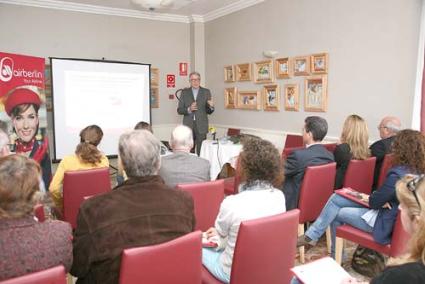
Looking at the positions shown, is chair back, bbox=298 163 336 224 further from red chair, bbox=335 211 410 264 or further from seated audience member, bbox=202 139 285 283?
seated audience member, bbox=202 139 285 283

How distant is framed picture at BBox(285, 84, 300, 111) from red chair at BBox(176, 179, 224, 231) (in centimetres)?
303

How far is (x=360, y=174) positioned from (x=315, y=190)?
19.2 inches

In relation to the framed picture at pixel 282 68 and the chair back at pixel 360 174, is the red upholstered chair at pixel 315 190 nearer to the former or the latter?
the chair back at pixel 360 174

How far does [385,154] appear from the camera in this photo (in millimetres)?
3299

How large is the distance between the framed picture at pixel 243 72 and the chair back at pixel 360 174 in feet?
10.2

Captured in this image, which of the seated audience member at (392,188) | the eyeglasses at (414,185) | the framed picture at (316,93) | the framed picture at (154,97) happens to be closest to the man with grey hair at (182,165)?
the seated audience member at (392,188)

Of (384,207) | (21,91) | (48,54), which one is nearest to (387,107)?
(384,207)

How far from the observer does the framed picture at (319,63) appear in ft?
15.2

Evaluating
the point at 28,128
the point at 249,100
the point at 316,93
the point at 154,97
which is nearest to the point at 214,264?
the point at 28,128

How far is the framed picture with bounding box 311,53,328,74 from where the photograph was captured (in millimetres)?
4620

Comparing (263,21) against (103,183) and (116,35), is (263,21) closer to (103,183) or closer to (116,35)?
(116,35)

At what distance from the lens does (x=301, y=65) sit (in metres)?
4.97

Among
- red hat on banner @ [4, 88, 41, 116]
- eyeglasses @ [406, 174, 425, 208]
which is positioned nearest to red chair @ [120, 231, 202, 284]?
eyeglasses @ [406, 174, 425, 208]

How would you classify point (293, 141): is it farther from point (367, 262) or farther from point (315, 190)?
point (367, 262)
